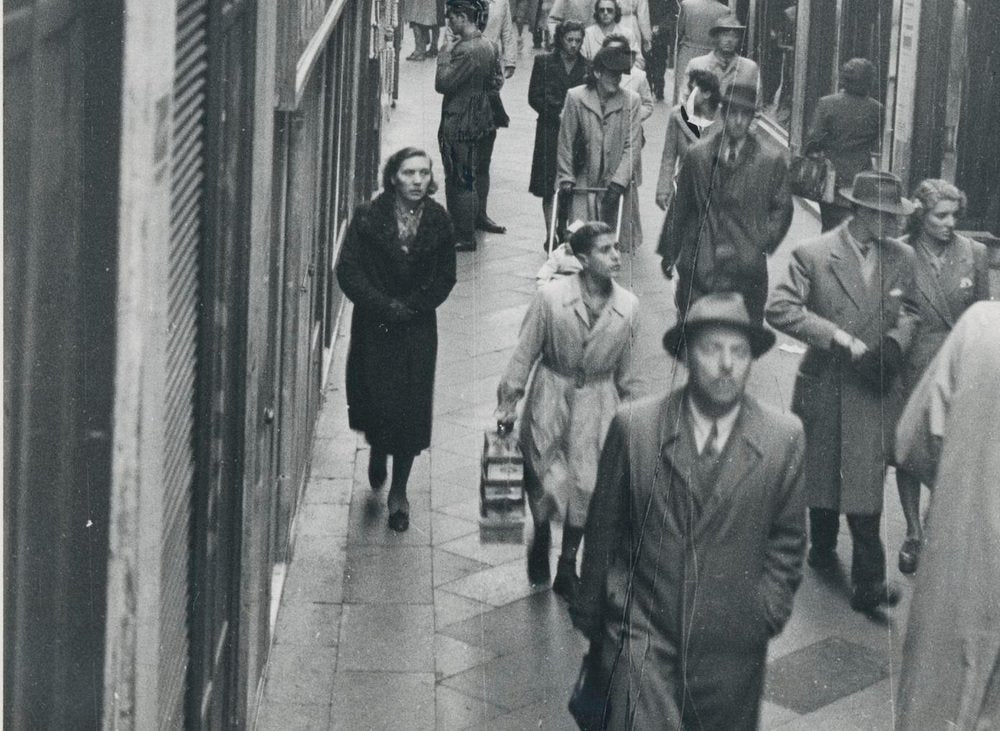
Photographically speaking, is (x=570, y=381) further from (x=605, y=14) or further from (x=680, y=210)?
(x=605, y=14)

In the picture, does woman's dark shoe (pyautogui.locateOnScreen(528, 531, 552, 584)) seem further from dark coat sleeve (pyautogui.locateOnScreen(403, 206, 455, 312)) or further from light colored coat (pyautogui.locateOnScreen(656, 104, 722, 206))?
light colored coat (pyautogui.locateOnScreen(656, 104, 722, 206))

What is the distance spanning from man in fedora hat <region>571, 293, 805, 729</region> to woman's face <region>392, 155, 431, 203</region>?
8.36ft

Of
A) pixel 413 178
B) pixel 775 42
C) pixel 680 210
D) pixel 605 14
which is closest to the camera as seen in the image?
pixel 413 178

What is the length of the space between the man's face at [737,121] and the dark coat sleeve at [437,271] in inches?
60.0

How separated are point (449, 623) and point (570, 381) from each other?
0.92 m

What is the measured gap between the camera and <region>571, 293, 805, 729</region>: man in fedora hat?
4.11 meters

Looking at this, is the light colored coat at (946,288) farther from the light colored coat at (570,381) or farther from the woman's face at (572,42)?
the woman's face at (572,42)

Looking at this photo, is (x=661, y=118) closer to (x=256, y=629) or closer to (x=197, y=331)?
(x=256, y=629)

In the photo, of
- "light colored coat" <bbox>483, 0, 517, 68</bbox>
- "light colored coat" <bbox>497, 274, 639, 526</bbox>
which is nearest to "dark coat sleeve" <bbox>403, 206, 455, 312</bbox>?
"light colored coat" <bbox>497, 274, 639, 526</bbox>

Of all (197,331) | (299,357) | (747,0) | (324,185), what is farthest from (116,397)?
(747,0)

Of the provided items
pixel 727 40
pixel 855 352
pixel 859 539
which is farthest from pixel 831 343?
pixel 727 40

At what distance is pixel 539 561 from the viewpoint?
6637mm

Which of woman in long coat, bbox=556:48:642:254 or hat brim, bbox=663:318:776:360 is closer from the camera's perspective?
hat brim, bbox=663:318:776:360

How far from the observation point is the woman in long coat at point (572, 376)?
605 centimetres
